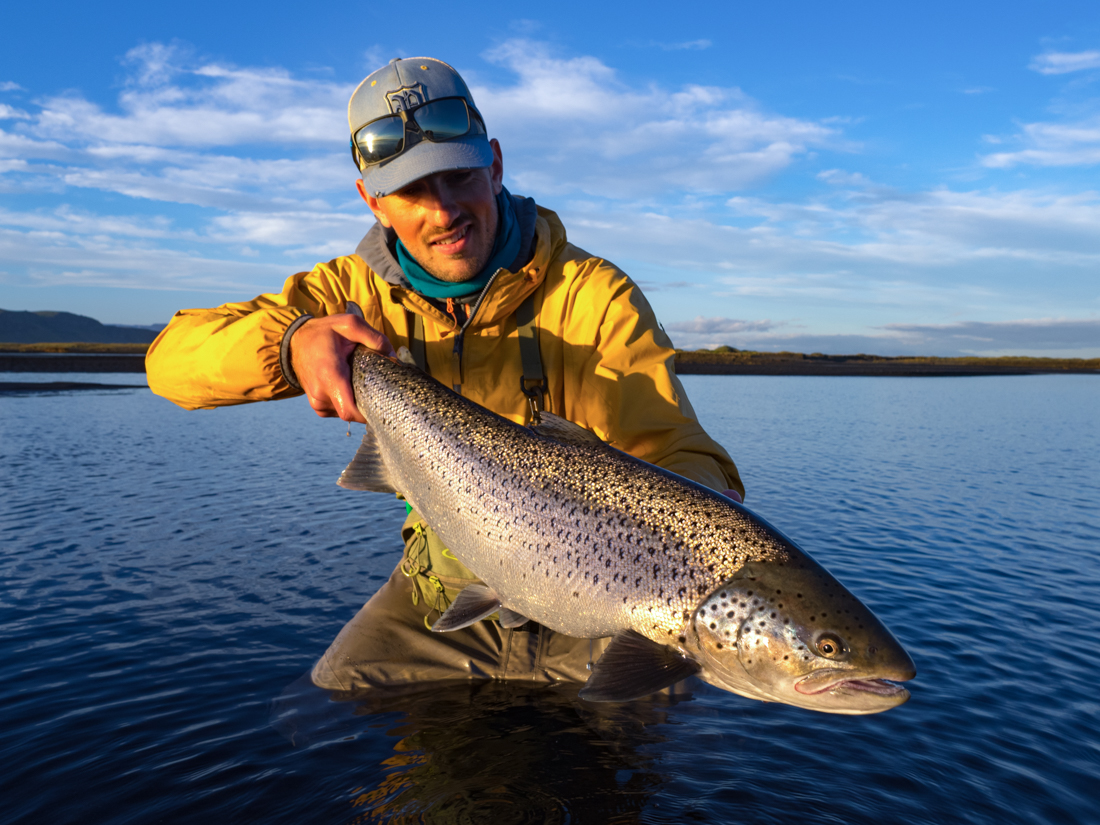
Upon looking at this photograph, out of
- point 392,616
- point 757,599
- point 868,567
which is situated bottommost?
point 868,567

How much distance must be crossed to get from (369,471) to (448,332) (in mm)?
956

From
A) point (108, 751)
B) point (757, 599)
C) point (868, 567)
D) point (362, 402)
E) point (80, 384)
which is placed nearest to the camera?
point (757, 599)

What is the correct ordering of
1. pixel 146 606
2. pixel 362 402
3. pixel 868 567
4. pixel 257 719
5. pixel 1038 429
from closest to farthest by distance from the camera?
pixel 362 402
pixel 257 719
pixel 146 606
pixel 868 567
pixel 1038 429

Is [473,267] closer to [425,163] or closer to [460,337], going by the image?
[460,337]

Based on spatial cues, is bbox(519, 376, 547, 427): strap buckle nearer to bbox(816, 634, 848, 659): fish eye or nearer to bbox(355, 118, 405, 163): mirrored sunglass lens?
bbox(355, 118, 405, 163): mirrored sunglass lens

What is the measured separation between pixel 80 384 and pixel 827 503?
45463 millimetres

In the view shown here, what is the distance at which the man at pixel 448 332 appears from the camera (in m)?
3.51

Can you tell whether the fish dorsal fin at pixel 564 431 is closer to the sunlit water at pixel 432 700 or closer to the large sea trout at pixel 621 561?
the large sea trout at pixel 621 561

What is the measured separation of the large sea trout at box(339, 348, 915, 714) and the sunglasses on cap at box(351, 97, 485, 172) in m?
1.17

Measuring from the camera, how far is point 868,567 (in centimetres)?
995

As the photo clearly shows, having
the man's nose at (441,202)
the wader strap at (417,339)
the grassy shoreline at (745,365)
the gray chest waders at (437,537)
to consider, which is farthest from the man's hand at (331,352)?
the grassy shoreline at (745,365)

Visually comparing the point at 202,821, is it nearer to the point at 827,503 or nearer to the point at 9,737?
the point at 9,737

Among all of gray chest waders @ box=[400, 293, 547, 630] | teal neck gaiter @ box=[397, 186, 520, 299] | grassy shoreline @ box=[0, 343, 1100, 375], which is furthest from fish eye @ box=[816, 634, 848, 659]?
grassy shoreline @ box=[0, 343, 1100, 375]

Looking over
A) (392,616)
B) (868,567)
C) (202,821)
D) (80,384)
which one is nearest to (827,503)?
(868,567)
